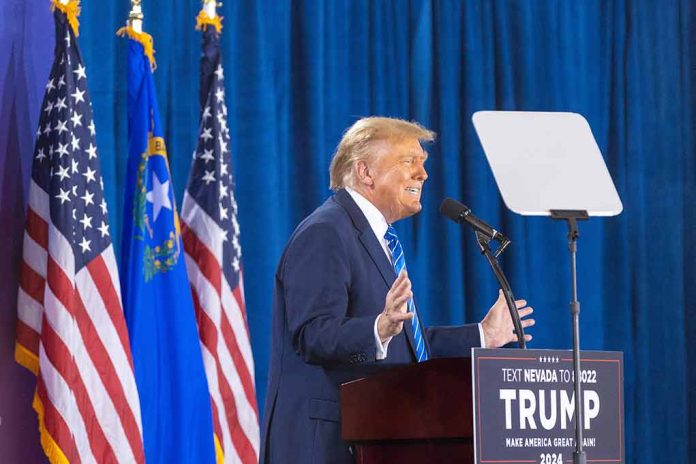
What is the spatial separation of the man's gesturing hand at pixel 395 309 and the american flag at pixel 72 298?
159cm

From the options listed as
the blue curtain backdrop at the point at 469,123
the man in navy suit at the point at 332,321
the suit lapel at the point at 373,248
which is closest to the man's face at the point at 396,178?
the man in navy suit at the point at 332,321

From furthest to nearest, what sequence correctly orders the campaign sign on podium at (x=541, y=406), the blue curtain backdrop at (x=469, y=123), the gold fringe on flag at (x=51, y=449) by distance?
the blue curtain backdrop at (x=469, y=123), the gold fringe on flag at (x=51, y=449), the campaign sign on podium at (x=541, y=406)

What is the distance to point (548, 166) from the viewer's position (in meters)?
2.63

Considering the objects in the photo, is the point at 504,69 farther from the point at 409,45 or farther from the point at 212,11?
the point at 212,11

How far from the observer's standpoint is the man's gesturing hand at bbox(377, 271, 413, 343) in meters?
2.38

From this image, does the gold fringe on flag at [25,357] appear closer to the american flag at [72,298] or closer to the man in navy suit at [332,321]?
the american flag at [72,298]

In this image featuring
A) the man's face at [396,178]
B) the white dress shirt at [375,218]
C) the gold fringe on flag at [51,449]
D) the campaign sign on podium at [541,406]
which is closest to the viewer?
the campaign sign on podium at [541,406]

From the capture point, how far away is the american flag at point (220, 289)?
4.26 metres

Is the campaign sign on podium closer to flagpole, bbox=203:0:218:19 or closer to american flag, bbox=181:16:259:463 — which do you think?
american flag, bbox=181:16:259:463

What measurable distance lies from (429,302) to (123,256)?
1.77 meters

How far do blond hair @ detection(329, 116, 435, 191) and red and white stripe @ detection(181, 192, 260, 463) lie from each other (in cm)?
111

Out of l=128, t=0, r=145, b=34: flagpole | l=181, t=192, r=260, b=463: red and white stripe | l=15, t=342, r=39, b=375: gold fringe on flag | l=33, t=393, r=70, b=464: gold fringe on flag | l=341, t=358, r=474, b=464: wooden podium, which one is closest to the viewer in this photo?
l=341, t=358, r=474, b=464: wooden podium

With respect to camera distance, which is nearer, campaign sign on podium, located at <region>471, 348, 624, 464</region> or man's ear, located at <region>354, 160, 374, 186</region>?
campaign sign on podium, located at <region>471, 348, 624, 464</region>

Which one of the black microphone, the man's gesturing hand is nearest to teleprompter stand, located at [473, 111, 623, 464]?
the black microphone
